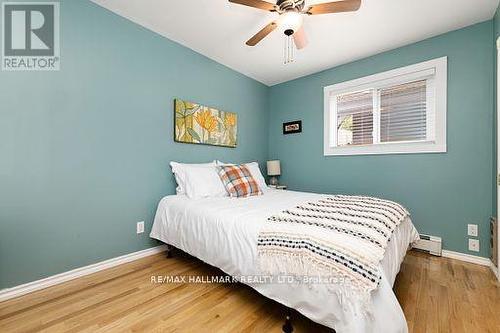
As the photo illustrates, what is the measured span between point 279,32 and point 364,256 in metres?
2.38

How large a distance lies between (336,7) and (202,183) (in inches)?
79.4

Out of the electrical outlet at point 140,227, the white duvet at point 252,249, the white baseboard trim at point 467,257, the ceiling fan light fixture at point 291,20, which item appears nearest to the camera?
the white duvet at point 252,249

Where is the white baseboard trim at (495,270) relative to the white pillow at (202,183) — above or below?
below

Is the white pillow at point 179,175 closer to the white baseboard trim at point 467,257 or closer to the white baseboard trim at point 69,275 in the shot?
the white baseboard trim at point 69,275

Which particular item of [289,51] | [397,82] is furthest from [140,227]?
[397,82]

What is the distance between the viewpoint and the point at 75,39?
75.2 inches

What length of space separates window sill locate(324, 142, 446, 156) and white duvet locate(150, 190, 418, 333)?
3.44ft

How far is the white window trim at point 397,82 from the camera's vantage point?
2.39 meters

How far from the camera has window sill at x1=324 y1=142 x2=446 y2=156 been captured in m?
2.45

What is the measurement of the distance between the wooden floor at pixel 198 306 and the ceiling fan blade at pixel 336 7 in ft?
7.20

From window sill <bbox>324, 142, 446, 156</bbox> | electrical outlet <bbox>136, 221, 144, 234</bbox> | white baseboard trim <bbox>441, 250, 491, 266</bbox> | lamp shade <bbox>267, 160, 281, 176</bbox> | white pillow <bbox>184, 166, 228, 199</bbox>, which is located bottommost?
white baseboard trim <bbox>441, 250, 491, 266</bbox>

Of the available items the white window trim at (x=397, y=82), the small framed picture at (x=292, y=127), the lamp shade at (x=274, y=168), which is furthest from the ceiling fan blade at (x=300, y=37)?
the lamp shade at (x=274, y=168)

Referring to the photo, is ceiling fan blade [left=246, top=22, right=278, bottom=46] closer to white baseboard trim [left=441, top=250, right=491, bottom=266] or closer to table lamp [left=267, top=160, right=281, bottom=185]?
table lamp [left=267, top=160, right=281, bottom=185]

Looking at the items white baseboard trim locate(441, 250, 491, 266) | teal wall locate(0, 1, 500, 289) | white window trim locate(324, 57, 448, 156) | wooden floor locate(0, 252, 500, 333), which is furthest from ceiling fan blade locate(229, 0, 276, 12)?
white baseboard trim locate(441, 250, 491, 266)
